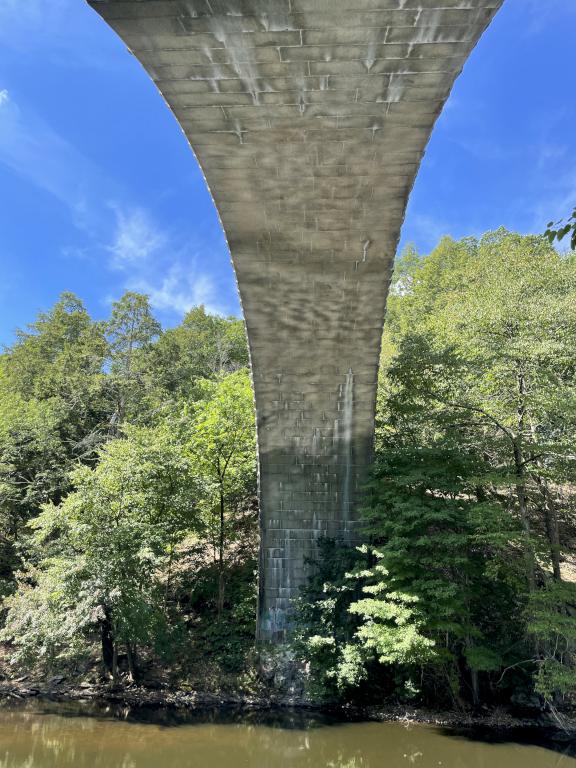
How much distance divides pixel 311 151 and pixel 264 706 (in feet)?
28.1

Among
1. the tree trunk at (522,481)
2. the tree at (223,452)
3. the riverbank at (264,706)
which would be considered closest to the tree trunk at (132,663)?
the riverbank at (264,706)

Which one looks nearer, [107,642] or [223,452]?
[107,642]

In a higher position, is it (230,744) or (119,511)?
(119,511)

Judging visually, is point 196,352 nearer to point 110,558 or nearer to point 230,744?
point 110,558

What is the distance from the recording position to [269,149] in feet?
16.9

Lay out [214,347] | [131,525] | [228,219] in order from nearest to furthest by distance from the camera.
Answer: [228,219] < [131,525] < [214,347]

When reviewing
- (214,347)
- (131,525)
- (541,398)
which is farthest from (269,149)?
(214,347)

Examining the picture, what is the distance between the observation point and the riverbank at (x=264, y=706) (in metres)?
7.09

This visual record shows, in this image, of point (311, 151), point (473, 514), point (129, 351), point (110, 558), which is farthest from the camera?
point (129, 351)

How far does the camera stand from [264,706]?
8.36m

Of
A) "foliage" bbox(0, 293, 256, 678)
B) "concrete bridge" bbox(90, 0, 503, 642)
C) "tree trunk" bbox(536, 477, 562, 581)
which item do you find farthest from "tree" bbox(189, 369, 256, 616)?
"tree trunk" bbox(536, 477, 562, 581)

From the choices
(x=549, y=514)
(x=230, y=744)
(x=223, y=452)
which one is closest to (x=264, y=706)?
(x=230, y=744)

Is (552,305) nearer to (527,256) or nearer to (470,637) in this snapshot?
(470,637)

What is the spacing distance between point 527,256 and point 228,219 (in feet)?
45.8
